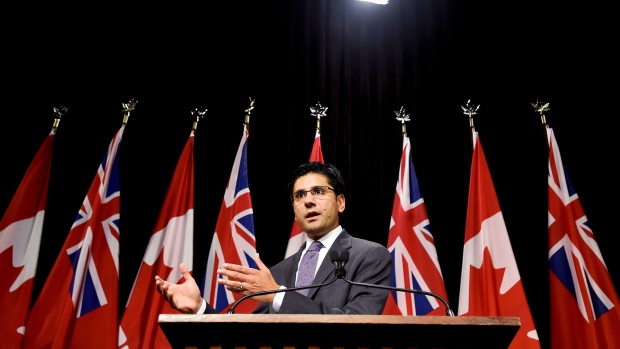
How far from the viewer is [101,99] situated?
13.6 feet

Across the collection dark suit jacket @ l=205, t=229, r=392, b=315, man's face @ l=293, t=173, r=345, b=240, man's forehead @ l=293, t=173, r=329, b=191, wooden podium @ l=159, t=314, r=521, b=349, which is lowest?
wooden podium @ l=159, t=314, r=521, b=349

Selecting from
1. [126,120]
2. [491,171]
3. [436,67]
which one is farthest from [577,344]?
[126,120]

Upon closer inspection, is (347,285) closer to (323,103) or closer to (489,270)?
(489,270)

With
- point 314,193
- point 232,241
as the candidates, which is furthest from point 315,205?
point 232,241

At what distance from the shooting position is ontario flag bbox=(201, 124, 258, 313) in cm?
324

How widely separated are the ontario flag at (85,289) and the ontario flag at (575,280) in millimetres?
2897

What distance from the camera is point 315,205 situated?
2.26m

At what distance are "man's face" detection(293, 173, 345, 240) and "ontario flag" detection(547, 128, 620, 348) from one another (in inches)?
69.4

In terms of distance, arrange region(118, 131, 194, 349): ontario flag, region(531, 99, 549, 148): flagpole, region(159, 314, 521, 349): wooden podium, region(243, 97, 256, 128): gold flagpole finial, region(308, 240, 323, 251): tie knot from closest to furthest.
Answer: region(159, 314, 521, 349): wooden podium
region(308, 240, 323, 251): tie knot
region(118, 131, 194, 349): ontario flag
region(531, 99, 549, 148): flagpole
region(243, 97, 256, 128): gold flagpole finial

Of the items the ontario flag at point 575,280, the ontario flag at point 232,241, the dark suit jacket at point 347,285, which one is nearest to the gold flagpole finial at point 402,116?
the ontario flag at point 575,280

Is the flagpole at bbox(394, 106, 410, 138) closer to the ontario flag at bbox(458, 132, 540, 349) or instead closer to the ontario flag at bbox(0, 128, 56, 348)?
the ontario flag at bbox(458, 132, 540, 349)

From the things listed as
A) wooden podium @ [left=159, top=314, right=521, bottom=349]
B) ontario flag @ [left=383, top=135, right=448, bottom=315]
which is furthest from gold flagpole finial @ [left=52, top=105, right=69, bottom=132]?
wooden podium @ [left=159, top=314, right=521, bottom=349]

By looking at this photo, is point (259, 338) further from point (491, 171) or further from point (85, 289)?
point (491, 171)

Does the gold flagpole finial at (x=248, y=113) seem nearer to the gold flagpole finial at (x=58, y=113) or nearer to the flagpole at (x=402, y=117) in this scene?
the flagpole at (x=402, y=117)
